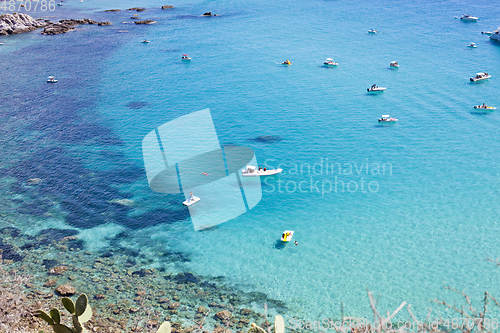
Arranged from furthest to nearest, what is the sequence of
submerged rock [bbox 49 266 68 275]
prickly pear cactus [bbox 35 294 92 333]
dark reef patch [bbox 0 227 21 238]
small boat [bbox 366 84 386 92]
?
small boat [bbox 366 84 386 92] < dark reef patch [bbox 0 227 21 238] < submerged rock [bbox 49 266 68 275] < prickly pear cactus [bbox 35 294 92 333]

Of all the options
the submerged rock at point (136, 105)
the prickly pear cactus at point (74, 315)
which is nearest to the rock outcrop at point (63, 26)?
the submerged rock at point (136, 105)

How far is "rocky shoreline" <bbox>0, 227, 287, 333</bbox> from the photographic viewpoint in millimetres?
27562

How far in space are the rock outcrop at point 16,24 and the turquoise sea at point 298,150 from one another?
14049 mm

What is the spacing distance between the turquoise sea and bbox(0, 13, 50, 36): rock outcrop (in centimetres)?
1405

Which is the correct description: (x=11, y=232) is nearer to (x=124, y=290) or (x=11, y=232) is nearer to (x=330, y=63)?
(x=124, y=290)

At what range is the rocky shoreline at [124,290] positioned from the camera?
27.6 metres

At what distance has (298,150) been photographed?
52.0 metres

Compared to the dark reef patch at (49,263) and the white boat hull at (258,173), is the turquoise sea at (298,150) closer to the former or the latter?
the white boat hull at (258,173)

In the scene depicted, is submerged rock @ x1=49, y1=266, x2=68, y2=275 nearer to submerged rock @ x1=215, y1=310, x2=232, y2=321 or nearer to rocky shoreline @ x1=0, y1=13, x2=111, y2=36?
submerged rock @ x1=215, y1=310, x2=232, y2=321

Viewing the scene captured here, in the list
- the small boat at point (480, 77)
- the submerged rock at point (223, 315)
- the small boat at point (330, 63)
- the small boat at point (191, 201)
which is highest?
the small boat at point (330, 63)

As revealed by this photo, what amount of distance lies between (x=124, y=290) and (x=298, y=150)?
30.3m

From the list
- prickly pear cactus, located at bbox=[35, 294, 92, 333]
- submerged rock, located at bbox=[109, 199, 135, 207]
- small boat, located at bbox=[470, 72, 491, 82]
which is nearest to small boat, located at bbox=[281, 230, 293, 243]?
submerged rock, located at bbox=[109, 199, 135, 207]

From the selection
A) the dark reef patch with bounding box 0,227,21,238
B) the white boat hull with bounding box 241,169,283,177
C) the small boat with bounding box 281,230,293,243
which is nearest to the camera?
the small boat with bounding box 281,230,293,243

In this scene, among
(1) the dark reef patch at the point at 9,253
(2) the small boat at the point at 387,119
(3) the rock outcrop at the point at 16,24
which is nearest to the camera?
(1) the dark reef patch at the point at 9,253
